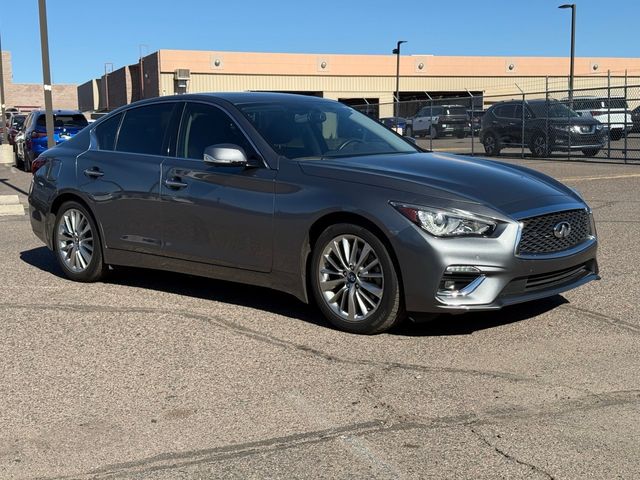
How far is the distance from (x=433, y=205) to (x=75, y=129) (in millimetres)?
18979

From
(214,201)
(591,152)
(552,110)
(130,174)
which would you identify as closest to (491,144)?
(552,110)

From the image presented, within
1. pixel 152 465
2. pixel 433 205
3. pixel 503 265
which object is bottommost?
pixel 152 465

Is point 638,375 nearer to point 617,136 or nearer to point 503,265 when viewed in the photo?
point 503,265

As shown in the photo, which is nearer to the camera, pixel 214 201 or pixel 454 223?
pixel 454 223

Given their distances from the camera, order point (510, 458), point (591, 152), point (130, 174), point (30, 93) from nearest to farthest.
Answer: point (510, 458) < point (130, 174) < point (591, 152) < point (30, 93)

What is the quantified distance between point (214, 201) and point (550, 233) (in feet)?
7.97

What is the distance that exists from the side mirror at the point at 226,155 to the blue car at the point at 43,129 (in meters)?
17.0

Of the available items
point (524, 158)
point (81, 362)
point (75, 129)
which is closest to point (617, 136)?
point (524, 158)

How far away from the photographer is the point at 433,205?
16.9 feet

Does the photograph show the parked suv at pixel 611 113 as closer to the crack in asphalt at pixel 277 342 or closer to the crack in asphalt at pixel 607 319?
the crack in asphalt at pixel 607 319

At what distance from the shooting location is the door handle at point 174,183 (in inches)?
253

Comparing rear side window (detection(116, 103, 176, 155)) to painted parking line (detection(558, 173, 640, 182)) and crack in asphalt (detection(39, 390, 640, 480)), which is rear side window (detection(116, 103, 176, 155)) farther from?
painted parking line (detection(558, 173, 640, 182))

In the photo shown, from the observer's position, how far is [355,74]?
60.5 metres

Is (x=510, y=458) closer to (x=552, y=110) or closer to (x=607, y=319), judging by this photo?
(x=607, y=319)
